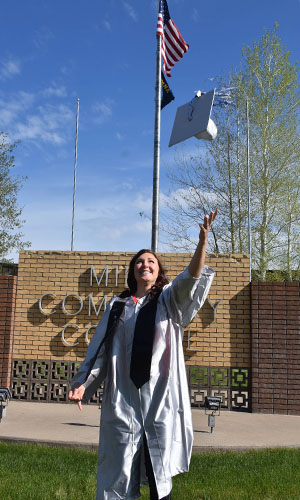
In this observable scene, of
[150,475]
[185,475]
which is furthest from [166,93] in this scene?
[150,475]

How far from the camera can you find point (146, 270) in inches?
119

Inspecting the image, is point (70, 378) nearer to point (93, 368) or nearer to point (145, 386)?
point (93, 368)

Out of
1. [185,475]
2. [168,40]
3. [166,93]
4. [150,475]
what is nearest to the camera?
[150,475]

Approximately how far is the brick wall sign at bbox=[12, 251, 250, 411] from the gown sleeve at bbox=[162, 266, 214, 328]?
6.22 m

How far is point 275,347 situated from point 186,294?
21.3ft

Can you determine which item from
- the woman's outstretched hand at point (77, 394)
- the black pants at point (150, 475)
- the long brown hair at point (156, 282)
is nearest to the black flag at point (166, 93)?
the long brown hair at point (156, 282)

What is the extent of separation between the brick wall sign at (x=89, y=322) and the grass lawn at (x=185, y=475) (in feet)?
10.3

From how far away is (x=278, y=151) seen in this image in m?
19.3

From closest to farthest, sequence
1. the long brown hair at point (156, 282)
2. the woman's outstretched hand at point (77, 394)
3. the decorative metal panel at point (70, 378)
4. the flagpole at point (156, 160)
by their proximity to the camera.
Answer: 1. the woman's outstretched hand at point (77, 394)
2. the long brown hair at point (156, 282)
3. the decorative metal panel at point (70, 378)
4. the flagpole at point (156, 160)

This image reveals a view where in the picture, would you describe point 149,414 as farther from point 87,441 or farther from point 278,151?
point 278,151

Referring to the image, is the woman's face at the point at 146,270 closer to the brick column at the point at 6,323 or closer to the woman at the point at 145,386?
the woman at the point at 145,386

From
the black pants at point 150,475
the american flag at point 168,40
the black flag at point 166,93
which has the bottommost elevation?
the black pants at point 150,475

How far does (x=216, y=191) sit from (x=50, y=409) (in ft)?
44.1

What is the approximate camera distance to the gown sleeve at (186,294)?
274 centimetres
